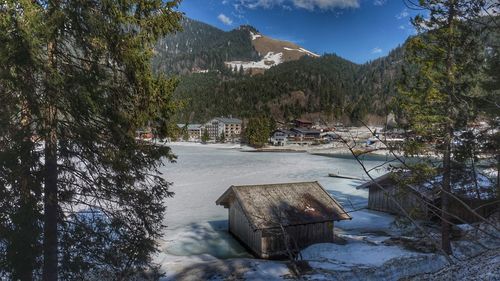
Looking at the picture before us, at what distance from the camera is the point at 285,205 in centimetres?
1970

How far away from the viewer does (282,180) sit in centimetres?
4222

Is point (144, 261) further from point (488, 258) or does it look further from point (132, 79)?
point (488, 258)

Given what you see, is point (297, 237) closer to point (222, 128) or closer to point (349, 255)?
point (349, 255)

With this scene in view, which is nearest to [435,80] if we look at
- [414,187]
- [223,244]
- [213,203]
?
[414,187]

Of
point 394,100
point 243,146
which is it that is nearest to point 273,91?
point 243,146

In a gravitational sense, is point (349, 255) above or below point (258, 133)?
below

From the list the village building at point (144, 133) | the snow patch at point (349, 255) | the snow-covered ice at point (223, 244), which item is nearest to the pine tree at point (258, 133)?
the snow-covered ice at point (223, 244)

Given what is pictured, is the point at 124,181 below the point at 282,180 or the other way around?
the other way around

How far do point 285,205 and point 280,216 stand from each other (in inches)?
46.8

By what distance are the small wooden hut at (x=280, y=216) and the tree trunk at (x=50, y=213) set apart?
10.5 metres

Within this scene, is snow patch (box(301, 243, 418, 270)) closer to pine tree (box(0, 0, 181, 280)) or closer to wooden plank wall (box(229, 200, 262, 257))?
wooden plank wall (box(229, 200, 262, 257))

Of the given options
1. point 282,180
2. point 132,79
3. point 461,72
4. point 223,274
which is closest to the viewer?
point 132,79

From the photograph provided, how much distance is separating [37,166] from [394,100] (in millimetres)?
13022

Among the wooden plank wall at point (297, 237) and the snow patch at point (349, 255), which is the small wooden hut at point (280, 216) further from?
the snow patch at point (349, 255)
